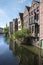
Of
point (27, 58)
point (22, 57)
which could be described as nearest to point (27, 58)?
point (27, 58)

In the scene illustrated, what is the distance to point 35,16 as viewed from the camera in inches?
1211

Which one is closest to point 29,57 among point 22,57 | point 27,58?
point 27,58

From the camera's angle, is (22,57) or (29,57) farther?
(22,57)

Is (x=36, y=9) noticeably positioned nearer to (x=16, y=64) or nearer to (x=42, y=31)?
(x=42, y=31)

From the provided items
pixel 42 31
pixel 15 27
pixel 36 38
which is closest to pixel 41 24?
pixel 42 31

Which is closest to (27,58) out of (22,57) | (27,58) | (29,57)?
(27,58)

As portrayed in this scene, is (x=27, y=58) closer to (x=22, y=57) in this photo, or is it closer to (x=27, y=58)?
(x=27, y=58)

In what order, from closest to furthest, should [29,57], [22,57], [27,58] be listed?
1. [27,58]
2. [29,57]
3. [22,57]

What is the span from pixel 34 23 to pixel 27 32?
124 inches

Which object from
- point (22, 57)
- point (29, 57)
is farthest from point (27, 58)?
point (22, 57)

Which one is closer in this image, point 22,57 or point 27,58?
point 27,58

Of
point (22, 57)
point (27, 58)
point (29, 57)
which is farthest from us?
point (22, 57)

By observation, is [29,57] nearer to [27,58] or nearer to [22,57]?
[27,58]

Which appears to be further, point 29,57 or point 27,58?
point 29,57
